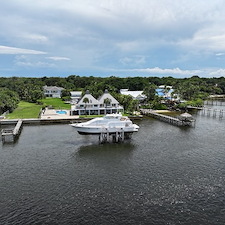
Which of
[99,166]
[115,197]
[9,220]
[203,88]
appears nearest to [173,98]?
[203,88]

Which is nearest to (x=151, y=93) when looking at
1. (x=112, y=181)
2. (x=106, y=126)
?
(x=106, y=126)

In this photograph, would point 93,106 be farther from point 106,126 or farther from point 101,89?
point 101,89

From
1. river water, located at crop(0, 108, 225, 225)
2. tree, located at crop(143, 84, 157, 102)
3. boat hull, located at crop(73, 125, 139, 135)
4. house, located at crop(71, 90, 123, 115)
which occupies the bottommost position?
river water, located at crop(0, 108, 225, 225)

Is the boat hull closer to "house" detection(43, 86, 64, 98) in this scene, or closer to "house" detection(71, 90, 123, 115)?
"house" detection(71, 90, 123, 115)

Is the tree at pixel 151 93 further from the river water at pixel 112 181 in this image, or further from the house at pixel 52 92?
the house at pixel 52 92

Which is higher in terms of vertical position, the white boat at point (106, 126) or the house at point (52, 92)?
the house at point (52, 92)

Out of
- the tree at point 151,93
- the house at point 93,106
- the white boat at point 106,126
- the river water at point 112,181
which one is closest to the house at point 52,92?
the tree at point 151,93

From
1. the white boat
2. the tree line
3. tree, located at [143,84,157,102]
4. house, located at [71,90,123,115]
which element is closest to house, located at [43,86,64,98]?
the tree line
